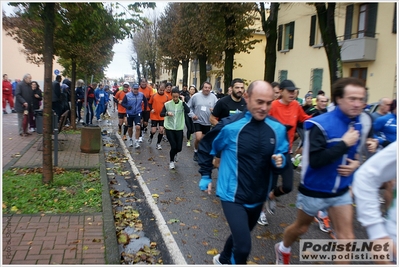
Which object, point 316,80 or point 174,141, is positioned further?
point 316,80

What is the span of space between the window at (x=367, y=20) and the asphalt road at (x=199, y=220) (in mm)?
12200

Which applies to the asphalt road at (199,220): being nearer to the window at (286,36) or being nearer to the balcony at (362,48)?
the balcony at (362,48)

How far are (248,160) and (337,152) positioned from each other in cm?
76

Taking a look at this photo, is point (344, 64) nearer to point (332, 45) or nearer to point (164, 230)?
point (332, 45)

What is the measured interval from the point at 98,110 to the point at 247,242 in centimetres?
1784

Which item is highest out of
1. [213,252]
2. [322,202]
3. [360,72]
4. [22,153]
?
[360,72]

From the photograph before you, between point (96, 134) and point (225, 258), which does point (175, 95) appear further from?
point (225, 258)

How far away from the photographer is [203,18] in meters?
20.4

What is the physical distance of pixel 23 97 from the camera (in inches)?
486

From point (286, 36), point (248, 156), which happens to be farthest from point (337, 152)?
point (286, 36)

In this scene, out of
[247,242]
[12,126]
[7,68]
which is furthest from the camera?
[7,68]

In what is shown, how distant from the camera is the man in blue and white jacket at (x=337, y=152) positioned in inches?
128

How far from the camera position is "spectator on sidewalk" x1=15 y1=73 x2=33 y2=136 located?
12062mm

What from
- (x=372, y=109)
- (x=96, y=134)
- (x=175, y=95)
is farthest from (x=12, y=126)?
(x=372, y=109)
